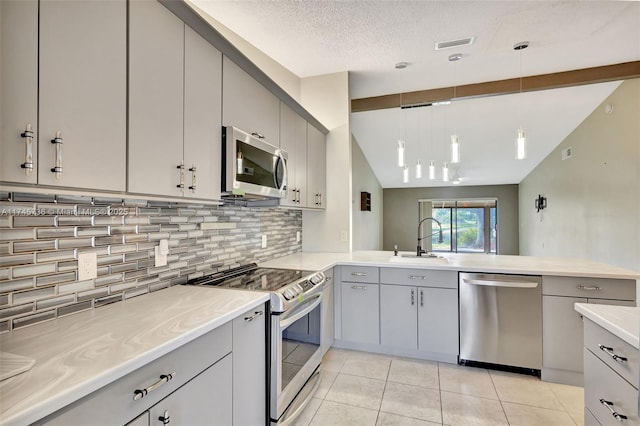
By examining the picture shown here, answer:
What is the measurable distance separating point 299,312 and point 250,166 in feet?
3.28

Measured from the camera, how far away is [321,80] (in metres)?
3.57

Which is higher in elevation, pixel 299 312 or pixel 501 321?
pixel 299 312

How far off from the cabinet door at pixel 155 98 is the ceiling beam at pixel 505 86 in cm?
313

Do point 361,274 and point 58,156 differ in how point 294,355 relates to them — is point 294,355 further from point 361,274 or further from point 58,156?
point 58,156

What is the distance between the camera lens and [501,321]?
248 cm

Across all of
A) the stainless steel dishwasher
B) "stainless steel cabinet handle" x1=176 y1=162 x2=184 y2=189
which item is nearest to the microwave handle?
"stainless steel cabinet handle" x1=176 y1=162 x2=184 y2=189

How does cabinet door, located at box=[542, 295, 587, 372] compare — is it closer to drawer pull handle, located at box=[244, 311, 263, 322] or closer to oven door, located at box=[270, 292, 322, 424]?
oven door, located at box=[270, 292, 322, 424]

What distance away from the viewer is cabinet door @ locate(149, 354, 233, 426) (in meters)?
1.01

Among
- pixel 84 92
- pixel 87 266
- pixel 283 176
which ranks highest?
pixel 84 92

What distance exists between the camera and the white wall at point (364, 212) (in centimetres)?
539

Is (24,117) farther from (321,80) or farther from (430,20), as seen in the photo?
(321,80)

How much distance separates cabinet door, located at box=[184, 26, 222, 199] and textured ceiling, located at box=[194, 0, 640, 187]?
3.00ft

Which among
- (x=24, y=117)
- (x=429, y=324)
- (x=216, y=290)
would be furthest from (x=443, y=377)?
(x=24, y=117)

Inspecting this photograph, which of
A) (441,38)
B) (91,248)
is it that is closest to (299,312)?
(91,248)
